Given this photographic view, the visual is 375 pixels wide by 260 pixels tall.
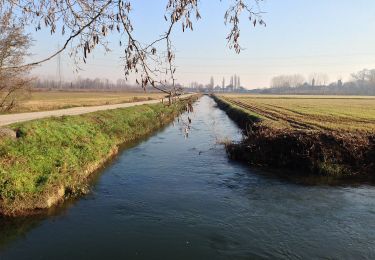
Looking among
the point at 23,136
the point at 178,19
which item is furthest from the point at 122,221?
the point at 178,19

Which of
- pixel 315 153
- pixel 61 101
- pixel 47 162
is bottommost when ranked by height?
pixel 315 153

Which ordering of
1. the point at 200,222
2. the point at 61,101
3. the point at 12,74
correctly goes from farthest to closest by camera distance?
the point at 61,101
the point at 12,74
the point at 200,222

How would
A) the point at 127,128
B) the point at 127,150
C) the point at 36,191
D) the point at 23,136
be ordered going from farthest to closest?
the point at 127,128 < the point at 127,150 < the point at 23,136 < the point at 36,191

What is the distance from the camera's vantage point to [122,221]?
41.6ft

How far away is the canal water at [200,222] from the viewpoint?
417 inches

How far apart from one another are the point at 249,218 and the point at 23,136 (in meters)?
10.8

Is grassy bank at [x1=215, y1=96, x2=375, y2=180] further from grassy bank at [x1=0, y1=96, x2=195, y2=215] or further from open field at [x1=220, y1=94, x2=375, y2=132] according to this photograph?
grassy bank at [x1=0, y1=96, x2=195, y2=215]

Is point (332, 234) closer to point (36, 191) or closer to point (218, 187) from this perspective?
point (218, 187)

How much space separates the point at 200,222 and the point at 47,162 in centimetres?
714

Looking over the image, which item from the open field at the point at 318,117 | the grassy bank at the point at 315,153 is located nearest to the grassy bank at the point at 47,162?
the grassy bank at the point at 315,153

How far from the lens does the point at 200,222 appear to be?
1258cm

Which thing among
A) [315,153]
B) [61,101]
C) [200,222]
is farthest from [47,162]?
[61,101]

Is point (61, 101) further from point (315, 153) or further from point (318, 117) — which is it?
point (315, 153)

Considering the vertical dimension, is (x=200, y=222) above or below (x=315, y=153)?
below
